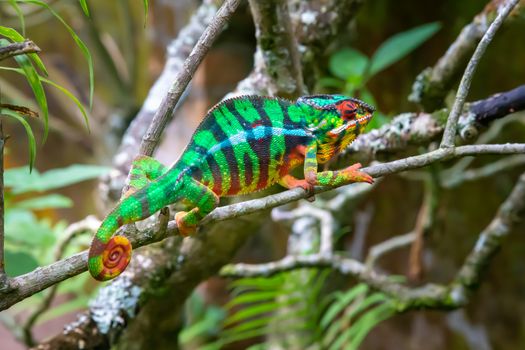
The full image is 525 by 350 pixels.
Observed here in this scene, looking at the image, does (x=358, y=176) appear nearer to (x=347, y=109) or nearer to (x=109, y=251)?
(x=347, y=109)

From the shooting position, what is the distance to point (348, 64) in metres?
2.07

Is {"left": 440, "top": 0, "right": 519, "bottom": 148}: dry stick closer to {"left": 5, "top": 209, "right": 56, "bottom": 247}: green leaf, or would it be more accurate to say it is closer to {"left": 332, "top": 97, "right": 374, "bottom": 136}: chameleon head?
{"left": 332, "top": 97, "right": 374, "bottom": 136}: chameleon head

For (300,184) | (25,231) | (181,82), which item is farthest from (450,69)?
(25,231)

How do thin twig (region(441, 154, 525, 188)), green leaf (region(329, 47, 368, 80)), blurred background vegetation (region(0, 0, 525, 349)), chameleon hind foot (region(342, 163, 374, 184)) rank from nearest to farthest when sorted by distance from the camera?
chameleon hind foot (region(342, 163, 374, 184)), green leaf (region(329, 47, 368, 80)), thin twig (region(441, 154, 525, 188)), blurred background vegetation (region(0, 0, 525, 349))

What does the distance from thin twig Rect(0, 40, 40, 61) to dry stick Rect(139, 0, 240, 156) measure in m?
0.23

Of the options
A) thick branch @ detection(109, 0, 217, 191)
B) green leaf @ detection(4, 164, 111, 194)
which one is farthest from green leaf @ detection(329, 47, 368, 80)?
green leaf @ detection(4, 164, 111, 194)

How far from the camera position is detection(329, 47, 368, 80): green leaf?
2.03m

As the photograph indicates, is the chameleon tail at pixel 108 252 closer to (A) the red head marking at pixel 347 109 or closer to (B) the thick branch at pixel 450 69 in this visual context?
(A) the red head marking at pixel 347 109

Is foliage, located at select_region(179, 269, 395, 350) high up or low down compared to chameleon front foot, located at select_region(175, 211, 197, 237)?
up

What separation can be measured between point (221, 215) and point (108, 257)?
8.0 inches

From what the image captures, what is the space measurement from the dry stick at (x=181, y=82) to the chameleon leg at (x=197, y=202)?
10cm

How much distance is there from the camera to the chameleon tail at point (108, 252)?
0.80 metres

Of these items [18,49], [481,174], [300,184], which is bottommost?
[300,184]

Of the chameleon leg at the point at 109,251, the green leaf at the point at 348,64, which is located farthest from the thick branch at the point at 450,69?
the chameleon leg at the point at 109,251
